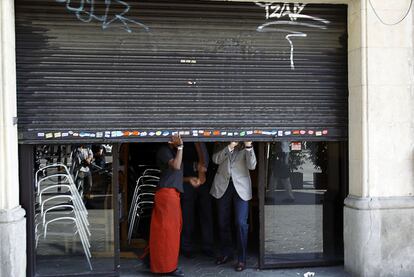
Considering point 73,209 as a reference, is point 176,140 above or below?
above

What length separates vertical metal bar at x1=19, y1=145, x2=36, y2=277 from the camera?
587 cm

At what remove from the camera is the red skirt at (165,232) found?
6148mm

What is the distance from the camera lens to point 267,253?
21.8ft

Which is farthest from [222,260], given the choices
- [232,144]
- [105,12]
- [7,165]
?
[105,12]

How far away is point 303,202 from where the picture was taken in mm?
6801

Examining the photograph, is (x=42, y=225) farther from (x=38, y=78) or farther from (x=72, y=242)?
(x=38, y=78)

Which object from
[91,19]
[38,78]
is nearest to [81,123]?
[38,78]

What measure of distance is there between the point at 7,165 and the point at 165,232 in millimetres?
1912

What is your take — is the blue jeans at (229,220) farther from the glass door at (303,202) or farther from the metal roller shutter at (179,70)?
the metal roller shutter at (179,70)

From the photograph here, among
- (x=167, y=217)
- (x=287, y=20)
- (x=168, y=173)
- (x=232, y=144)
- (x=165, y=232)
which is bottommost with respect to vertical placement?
(x=165, y=232)

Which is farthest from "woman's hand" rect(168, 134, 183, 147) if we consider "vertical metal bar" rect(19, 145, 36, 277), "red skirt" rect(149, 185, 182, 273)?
"vertical metal bar" rect(19, 145, 36, 277)

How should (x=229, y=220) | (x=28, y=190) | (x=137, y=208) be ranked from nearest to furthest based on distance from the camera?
(x=28, y=190) → (x=229, y=220) → (x=137, y=208)

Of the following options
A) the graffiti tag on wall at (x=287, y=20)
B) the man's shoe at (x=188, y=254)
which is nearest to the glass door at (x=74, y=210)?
the man's shoe at (x=188, y=254)

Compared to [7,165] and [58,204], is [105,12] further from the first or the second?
[58,204]
